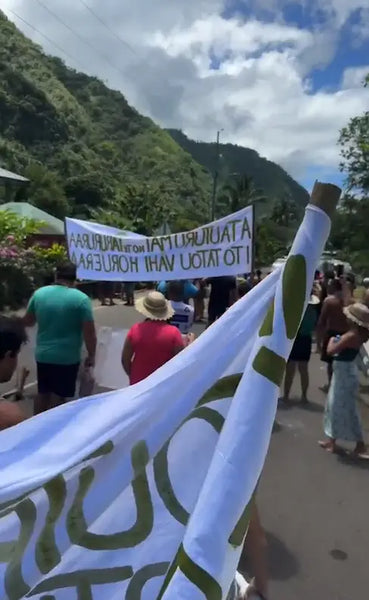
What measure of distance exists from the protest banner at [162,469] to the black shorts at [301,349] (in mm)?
6722

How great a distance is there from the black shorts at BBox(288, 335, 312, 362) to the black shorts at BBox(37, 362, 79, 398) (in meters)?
3.76

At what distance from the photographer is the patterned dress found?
6.57 meters

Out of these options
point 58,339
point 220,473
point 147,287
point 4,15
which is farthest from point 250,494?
point 4,15

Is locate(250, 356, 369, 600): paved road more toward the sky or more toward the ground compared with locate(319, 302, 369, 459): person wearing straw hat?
more toward the ground

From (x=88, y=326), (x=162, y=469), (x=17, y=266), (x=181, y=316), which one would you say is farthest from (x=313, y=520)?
(x=17, y=266)

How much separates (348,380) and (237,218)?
6.59ft

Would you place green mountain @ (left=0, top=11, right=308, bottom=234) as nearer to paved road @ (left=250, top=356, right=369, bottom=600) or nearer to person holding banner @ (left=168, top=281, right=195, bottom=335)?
person holding banner @ (left=168, top=281, right=195, bottom=335)

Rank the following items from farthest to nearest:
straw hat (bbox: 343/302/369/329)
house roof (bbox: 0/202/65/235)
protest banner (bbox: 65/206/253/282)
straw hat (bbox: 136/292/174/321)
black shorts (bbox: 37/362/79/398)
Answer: house roof (bbox: 0/202/65/235), straw hat (bbox: 343/302/369/329), protest banner (bbox: 65/206/253/282), black shorts (bbox: 37/362/79/398), straw hat (bbox: 136/292/174/321)

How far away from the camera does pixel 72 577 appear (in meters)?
1.94

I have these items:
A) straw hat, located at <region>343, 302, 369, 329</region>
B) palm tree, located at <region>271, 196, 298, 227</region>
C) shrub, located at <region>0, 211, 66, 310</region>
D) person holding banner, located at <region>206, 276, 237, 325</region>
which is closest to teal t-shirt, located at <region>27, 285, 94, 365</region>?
straw hat, located at <region>343, 302, 369, 329</region>

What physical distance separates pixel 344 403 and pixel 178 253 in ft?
7.14

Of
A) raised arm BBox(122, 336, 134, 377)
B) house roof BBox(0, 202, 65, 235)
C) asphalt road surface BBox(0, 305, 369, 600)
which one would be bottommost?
asphalt road surface BBox(0, 305, 369, 600)

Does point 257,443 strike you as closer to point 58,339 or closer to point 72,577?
point 72,577

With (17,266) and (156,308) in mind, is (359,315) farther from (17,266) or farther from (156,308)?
(17,266)
